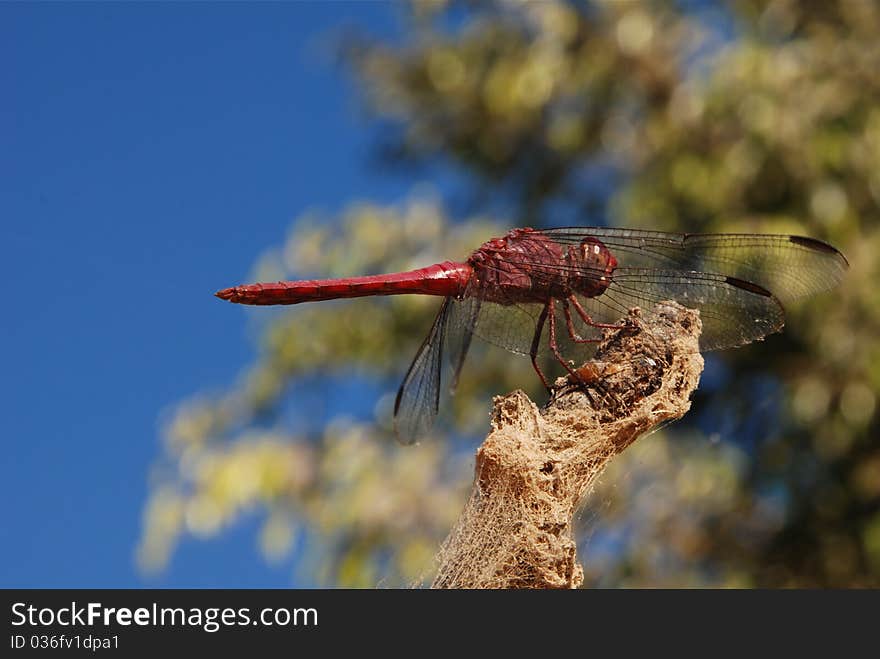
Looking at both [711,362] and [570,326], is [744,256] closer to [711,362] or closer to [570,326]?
[570,326]

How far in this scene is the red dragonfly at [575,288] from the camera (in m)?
2.48

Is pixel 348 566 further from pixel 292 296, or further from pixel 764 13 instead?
pixel 764 13

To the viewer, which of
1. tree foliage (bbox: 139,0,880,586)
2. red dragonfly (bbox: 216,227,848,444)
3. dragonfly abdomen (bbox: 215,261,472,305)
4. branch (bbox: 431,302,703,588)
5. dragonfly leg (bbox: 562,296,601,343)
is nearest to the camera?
branch (bbox: 431,302,703,588)

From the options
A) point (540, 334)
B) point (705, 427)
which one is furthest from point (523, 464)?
point (705, 427)

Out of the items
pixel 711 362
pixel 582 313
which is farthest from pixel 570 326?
pixel 711 362

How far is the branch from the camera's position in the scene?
162cm

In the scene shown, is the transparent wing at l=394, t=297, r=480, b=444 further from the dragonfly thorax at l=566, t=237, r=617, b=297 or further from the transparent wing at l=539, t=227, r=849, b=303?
the transparent wing at l=539, t=227, r=849, b=303

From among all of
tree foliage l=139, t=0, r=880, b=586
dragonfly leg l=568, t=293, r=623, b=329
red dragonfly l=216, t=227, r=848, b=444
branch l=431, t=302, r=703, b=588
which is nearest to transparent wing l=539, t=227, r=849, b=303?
red dragonfly l=216, t=227, r=848, b=444

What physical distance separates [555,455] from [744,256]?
1257 mm

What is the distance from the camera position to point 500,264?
2547mm

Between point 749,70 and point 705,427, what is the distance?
2361 mm

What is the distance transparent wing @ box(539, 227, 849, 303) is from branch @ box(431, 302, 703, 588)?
769mm

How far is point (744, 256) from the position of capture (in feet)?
8.96

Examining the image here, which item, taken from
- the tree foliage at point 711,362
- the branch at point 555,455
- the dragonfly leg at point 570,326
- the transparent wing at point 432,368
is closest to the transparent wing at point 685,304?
the dragonfly leg at point 570,326
